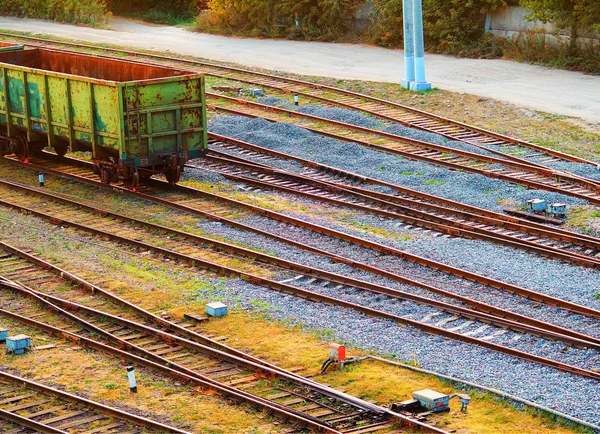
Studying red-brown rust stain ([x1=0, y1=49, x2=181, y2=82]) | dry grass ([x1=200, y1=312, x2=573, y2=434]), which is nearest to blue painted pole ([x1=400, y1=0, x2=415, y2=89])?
red-brown rust stain ([x1=0, y1=49, x2=181, y2=82])

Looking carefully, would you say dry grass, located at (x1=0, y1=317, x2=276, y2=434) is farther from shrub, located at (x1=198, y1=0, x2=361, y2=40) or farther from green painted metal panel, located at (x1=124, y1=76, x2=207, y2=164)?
shrub, located at (x1=198, y1=0, x2=361, y2=40)

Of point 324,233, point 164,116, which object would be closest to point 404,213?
point 324,233

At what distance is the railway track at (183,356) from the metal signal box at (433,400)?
40 cm

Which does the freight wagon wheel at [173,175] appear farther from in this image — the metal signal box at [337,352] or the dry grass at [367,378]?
the metal signal box at [337,352]

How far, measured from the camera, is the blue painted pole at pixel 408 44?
29242mm

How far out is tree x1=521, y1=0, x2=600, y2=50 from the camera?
34.1m

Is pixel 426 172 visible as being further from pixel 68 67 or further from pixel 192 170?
pixel 68 67

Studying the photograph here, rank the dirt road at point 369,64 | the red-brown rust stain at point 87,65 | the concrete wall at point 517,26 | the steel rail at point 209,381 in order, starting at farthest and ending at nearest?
the concrete wall at point 517,26 → the dirt road at point 369,64 → the red-brown rust stain at point 87,65 → the steel rail at point 209,381

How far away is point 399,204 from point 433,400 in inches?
347

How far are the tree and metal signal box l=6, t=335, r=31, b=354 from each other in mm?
25479

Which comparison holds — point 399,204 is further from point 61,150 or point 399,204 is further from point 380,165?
point 61,150

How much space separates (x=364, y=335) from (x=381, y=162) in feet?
31.7

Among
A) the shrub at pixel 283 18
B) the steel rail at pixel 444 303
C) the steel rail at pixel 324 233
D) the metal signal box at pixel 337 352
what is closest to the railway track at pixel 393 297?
the steel rail at pixel 444 303

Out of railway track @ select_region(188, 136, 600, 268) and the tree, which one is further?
the tree
